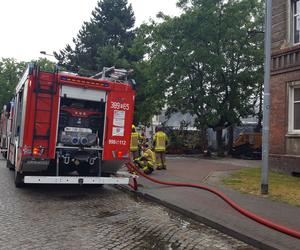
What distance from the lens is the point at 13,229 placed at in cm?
632

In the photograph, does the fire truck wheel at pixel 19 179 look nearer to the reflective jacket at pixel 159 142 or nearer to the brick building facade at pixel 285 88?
the reflective jacket at pixel 159 142

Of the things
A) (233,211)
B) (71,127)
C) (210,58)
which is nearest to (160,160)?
(71,127)

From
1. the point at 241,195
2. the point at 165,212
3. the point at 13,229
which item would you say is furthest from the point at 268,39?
the point at 13,229

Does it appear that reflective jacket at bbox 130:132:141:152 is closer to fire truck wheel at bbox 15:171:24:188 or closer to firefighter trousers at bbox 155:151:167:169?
firefighter trousers at bbox 155:151:167:169

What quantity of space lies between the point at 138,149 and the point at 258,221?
33.7ft

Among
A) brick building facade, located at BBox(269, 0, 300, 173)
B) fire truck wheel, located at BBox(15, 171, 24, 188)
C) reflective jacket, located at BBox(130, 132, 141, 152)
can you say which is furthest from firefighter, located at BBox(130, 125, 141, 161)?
fire truck wheel, located at BBox(15, 171, 24, 188)

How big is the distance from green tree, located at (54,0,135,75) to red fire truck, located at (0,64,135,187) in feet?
86.3

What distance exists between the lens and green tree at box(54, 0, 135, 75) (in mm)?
37312

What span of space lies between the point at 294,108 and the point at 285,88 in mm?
846

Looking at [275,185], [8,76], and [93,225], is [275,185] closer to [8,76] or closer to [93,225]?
[93,225]

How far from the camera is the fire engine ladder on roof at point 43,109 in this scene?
8.93 meters

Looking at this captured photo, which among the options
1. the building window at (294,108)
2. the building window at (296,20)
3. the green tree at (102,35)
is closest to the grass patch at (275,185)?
the building window at (294,108)

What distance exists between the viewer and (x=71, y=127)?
384 inches

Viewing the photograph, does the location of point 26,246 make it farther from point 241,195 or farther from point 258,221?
point 241,195
